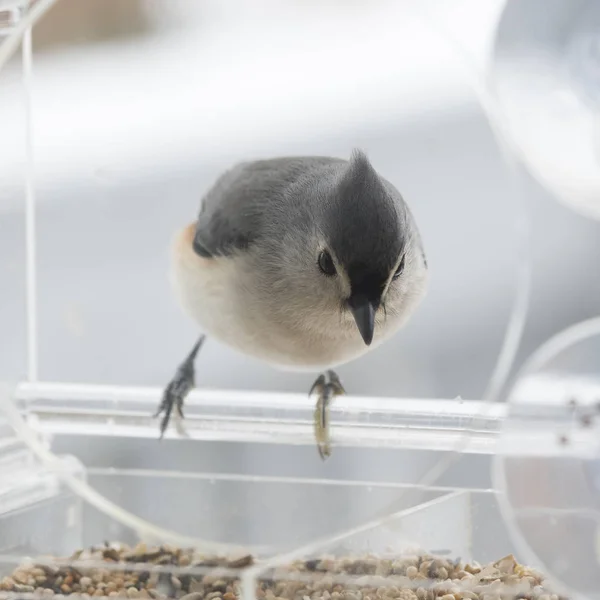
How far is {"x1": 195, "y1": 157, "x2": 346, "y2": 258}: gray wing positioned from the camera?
144 centimetres

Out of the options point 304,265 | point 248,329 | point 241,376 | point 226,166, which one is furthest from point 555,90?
point 241,376

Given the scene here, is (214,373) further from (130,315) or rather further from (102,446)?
(102,446)

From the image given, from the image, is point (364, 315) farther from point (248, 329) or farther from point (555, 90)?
point (555, 90)

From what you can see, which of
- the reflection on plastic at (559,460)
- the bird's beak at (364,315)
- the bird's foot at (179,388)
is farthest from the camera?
the bird's foot at (179,388)

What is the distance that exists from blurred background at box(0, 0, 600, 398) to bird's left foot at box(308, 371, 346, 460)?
1.8 inches

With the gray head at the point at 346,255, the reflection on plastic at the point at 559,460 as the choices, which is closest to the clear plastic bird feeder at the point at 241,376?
the reflection on plastic at the point at 559,460

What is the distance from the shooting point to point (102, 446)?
1.46 metres

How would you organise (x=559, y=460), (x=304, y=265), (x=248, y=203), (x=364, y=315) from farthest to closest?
(x=248, y=203)
(x=304, y=265)
(x=364, y=315)
(x=559, y=460)

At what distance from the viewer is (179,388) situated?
158 centimetres

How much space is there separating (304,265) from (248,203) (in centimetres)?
17

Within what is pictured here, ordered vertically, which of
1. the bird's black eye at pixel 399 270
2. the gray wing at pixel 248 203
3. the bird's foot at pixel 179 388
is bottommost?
the bird's foot at pixel 179 388

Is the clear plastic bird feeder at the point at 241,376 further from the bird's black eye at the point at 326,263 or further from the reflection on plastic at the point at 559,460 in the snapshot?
the bird's black eye at the point at 326,263

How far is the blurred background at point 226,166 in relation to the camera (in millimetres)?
1422

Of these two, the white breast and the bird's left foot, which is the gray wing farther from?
the bird's left foot
